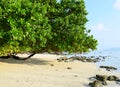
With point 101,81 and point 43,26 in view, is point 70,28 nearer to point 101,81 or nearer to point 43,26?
point 43,26

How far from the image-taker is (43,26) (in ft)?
96.7

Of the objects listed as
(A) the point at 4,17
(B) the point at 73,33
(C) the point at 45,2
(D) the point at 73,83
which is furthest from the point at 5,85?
(C) the point at 45,2

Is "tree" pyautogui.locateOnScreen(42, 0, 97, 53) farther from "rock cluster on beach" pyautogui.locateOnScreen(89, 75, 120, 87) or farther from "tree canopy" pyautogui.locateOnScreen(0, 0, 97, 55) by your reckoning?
"rock cluster on beach" pyautogui.locateOnScreen(89, 75, 120, 87)

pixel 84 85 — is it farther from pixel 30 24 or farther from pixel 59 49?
pixel 59 49

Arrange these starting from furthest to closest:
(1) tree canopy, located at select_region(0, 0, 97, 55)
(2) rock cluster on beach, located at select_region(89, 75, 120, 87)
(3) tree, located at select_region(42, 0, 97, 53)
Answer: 1. (3) tree, located at select_region(42, 0, 97, 53)
2. (1) tree canopy, located at select_region(0, 0, 97, 55)
3. (2) rock cluster on beach, located at select_region(89, 75, 120, 87)

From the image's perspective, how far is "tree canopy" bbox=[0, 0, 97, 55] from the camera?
2494 cm

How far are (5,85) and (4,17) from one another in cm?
746

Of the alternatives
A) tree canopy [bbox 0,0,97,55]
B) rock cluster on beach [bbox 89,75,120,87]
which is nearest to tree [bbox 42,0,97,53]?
tree canopy [bbox 0,0,97,55]

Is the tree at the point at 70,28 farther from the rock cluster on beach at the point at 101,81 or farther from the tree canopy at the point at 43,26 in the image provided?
the rock cluster on beach at the point at 101,81

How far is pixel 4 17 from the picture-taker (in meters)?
24.7

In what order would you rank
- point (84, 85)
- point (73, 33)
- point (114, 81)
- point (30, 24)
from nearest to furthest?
point (84, 85), point (114, 81), point (30, 24), point (73, 33)

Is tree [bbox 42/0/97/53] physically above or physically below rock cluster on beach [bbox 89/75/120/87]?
above

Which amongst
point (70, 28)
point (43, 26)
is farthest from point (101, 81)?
point (70, 28)

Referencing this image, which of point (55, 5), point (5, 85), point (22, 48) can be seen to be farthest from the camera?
point (55, 5)
